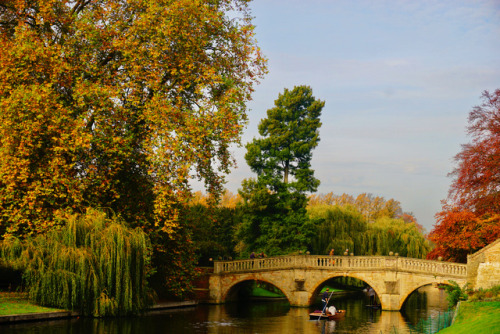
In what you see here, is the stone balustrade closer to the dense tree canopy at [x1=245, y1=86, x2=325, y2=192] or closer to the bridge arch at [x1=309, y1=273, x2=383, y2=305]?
the bridge arch at [x1=309, y1=273, x2=383, y2=305]

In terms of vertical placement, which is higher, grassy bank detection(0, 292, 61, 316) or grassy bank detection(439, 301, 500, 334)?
grassy bank detection(439, 301, 500, 334)

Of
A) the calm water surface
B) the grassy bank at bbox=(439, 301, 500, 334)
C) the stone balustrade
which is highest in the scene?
the stone balustrade

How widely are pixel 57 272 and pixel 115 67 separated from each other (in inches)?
324

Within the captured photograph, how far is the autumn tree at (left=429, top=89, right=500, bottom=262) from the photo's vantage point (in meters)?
28.3

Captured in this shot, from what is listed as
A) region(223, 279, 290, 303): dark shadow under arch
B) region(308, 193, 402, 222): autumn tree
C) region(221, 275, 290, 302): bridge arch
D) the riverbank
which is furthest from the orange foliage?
region(308, 193, 402, 222): autumn tree

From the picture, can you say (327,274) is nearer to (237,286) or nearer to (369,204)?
(237,286)

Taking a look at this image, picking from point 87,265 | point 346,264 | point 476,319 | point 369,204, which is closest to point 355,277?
point 346,264

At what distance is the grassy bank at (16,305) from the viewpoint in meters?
18.8

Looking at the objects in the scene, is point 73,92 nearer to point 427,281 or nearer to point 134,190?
point 134,190

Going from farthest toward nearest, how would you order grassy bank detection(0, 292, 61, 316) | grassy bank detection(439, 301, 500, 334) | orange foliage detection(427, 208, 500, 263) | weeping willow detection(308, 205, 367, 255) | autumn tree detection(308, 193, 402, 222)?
autumn tree detection(308, 193, 402, 222) < weeping willow detection(308, 205, 367, 255) < orange foliage detection(427, 208, 500, 263) < grassy bank detection(0, 292, 61, 316) < grassy bank detection(439, 301, 500, 334)

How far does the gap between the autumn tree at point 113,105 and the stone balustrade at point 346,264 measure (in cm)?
1137

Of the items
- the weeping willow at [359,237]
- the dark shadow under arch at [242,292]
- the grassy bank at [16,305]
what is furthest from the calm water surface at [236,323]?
the weeping willow at [359,237]

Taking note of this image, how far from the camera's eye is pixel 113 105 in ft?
71.2

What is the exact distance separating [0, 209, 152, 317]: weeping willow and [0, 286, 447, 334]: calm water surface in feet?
2.35
